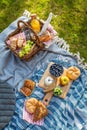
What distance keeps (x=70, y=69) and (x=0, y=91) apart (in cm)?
81

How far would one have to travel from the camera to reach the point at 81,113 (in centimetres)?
384

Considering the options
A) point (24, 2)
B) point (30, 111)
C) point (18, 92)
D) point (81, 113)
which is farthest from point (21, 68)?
point (24, 2)

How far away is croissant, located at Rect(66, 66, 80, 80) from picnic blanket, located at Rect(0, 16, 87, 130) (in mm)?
65

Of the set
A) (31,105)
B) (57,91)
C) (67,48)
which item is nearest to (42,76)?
(57,91)

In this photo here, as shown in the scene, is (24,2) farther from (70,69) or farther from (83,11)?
(70,69)

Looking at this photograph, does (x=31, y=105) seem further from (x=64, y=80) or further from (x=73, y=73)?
(x=73, y=73)

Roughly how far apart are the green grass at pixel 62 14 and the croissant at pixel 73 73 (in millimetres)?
653

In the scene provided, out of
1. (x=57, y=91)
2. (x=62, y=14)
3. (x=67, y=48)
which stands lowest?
(x=57, y=91)

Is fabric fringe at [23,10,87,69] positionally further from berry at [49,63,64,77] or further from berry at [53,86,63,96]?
berry at [53,86,63,96]

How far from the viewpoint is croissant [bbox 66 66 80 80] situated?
399 cm

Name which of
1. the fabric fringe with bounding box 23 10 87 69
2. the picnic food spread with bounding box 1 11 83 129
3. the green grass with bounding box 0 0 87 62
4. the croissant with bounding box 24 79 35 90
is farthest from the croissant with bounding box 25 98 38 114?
the green grass with bounding box 0 0 87 62

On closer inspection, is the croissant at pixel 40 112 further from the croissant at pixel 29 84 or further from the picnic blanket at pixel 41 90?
the croissant at pixel 29 84

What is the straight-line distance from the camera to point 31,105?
3787mm

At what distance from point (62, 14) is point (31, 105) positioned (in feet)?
5.50
